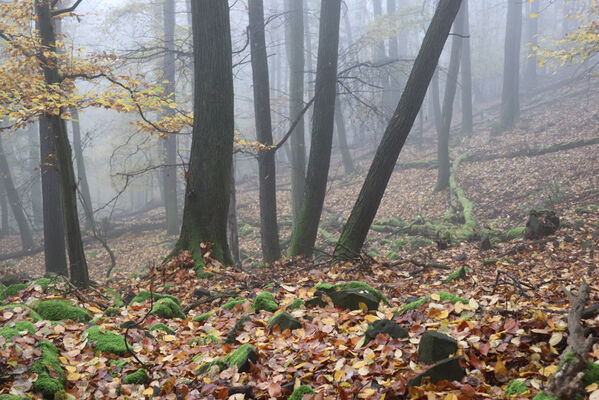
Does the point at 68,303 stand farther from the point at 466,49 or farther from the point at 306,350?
the point at 466,49

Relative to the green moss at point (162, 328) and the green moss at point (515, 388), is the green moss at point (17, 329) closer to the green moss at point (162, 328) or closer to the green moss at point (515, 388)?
the green moss at point (162, 328)

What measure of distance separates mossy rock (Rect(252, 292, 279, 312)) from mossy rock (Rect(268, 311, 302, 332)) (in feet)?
1.72

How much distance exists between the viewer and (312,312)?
14.1 feet

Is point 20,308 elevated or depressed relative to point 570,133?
depressed

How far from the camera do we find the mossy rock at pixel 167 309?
4.78 metres

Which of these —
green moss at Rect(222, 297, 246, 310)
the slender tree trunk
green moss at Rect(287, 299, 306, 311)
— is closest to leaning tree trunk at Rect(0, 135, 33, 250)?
green moss at Rect(222, 297, 246, 310)

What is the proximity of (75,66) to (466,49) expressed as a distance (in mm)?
17831

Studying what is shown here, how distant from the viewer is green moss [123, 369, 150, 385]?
3.20 meters

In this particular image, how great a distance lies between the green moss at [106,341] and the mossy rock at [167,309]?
0.88 meters

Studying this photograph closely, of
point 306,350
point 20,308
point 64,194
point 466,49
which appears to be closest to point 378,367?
point 306,350

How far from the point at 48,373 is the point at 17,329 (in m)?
0.73

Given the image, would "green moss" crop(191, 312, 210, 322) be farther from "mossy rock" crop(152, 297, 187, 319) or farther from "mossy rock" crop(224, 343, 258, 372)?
"mossy rock" crop(224, 343, 258, 372)

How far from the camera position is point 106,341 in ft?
12.2

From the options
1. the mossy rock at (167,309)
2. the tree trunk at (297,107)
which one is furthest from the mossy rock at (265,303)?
the tree trunk at (297,107)
